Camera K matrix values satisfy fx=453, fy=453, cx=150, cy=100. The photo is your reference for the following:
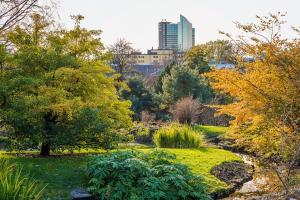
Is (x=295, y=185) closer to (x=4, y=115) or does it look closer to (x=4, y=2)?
(x=4, y=115)

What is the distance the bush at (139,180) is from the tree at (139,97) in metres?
18.4

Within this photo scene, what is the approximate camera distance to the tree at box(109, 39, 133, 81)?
1430 inches

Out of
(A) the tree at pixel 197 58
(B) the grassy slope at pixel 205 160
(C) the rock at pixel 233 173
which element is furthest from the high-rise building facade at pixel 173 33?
(C) the rock at pixel 233 173

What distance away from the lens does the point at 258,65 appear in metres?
10.1

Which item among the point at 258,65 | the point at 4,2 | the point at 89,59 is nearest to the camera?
the point at 258,65

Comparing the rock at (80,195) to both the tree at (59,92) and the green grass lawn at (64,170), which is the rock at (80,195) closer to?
the green grass lawn at (64,170)

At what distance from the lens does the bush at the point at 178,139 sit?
46.9ft

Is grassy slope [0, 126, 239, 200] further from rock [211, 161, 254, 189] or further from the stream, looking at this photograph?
the stream

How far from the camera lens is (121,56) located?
36281 mm

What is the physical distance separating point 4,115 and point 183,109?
12.5 metres

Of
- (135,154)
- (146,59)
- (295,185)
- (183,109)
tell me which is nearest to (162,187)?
(135,154)

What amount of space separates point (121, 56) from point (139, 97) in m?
10.0

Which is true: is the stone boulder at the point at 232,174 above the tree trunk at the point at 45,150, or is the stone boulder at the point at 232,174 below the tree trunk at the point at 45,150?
below

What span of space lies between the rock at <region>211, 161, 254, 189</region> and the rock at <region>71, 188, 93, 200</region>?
3.43m
